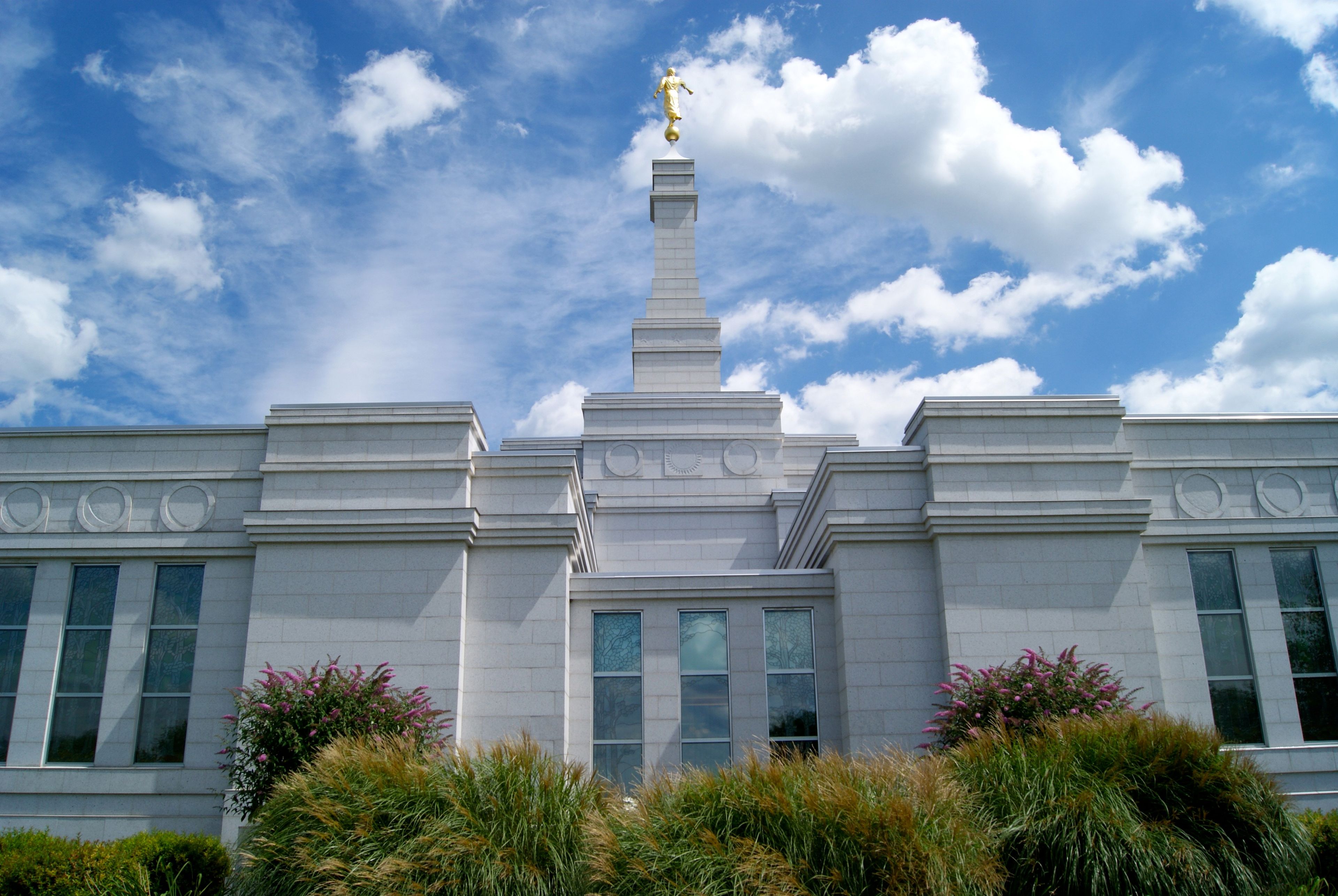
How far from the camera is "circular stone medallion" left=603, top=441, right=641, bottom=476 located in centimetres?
2573

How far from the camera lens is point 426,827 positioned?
933 cm

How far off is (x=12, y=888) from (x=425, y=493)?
23.8ft

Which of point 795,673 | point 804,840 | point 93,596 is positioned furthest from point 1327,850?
point 93,596

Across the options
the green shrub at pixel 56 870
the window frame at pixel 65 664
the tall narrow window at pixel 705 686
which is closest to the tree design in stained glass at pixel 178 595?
the window frame at pixel 65 664

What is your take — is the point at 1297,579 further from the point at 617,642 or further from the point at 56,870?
the point at 56,870

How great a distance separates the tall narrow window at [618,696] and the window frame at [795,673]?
2.08 m

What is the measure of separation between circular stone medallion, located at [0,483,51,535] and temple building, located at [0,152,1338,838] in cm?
4

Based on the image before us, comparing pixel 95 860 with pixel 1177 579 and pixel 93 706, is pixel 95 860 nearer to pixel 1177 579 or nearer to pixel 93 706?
pixel 93 706

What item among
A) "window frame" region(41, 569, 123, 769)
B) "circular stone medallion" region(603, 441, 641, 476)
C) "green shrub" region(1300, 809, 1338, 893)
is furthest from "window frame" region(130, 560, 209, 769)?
"green shrub" region(1300, 809, 1338, 893)

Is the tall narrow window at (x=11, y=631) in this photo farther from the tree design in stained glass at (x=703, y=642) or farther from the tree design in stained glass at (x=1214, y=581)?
the tree design in stained glass at (x=1214, y=581)

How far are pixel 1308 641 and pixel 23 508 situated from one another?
70.4 feet

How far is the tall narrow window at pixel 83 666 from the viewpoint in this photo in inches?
608

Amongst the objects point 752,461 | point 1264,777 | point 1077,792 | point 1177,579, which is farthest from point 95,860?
point 752,461

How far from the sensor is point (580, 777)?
10.4m
